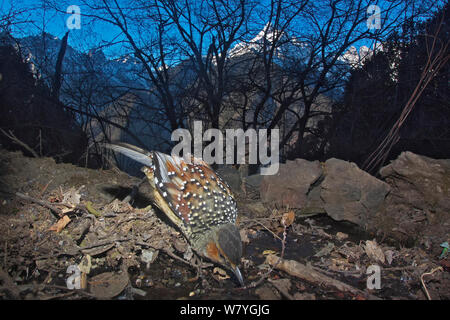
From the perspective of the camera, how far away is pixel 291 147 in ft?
9.95

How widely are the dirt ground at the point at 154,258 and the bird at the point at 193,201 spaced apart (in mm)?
103

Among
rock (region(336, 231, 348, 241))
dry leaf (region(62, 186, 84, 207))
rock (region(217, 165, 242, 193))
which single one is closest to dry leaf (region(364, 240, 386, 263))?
rock (region(336, 231, 348, 241))

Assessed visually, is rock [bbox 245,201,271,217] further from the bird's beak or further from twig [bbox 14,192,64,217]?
twig [bbox 14,192,64,217]

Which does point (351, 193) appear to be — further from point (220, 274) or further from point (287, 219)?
point (220, 274)

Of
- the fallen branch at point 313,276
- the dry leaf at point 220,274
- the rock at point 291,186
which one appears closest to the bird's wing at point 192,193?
the dry leaf at point 220,274

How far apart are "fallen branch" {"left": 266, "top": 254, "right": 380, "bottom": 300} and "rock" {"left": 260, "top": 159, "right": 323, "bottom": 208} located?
1.05 m

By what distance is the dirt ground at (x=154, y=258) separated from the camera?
1.20 m

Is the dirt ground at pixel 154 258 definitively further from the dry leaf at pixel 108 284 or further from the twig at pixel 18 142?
the twig at pixel 18 142

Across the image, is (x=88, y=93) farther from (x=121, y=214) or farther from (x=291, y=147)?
(x=291, y=147)

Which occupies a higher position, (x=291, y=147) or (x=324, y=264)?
(x=291, y=147)

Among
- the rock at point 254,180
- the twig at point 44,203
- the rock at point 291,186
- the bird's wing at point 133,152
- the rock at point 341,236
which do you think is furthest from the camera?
the rock at point 254,180
